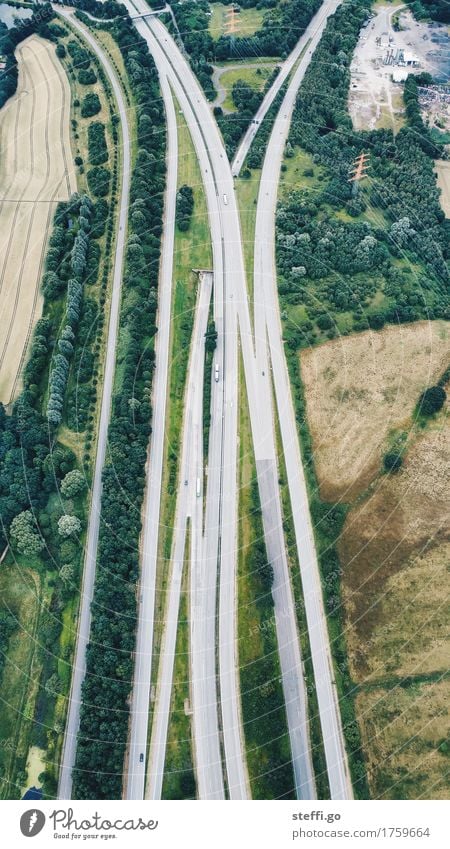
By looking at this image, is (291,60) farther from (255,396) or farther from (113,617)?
(113,617)

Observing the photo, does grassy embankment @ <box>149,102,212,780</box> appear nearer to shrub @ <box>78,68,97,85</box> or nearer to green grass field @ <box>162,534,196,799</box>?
green grass field @ <box>162,534,196,799</box>

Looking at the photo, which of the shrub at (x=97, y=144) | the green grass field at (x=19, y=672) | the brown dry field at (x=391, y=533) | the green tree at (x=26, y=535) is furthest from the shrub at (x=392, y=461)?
the shrub at (x=97, y=144)

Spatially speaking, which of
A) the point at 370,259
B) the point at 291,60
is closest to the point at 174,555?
the point at 370,259

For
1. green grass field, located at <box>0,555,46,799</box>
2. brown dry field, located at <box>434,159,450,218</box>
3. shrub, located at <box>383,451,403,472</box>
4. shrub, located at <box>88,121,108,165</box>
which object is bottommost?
green grass field, located at <box>0,555,46,799</box>

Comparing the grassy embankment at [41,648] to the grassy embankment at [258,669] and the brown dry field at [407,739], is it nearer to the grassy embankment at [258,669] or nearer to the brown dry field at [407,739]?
the grassy embankment at [258,669]

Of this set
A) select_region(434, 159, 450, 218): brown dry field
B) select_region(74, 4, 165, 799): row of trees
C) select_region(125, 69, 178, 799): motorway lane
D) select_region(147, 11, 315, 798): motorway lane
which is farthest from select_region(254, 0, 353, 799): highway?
select_region(434, 159, 450, 218): brown dry field

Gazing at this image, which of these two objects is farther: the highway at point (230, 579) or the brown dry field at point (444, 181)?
the brown dry field at point (444, 181)
